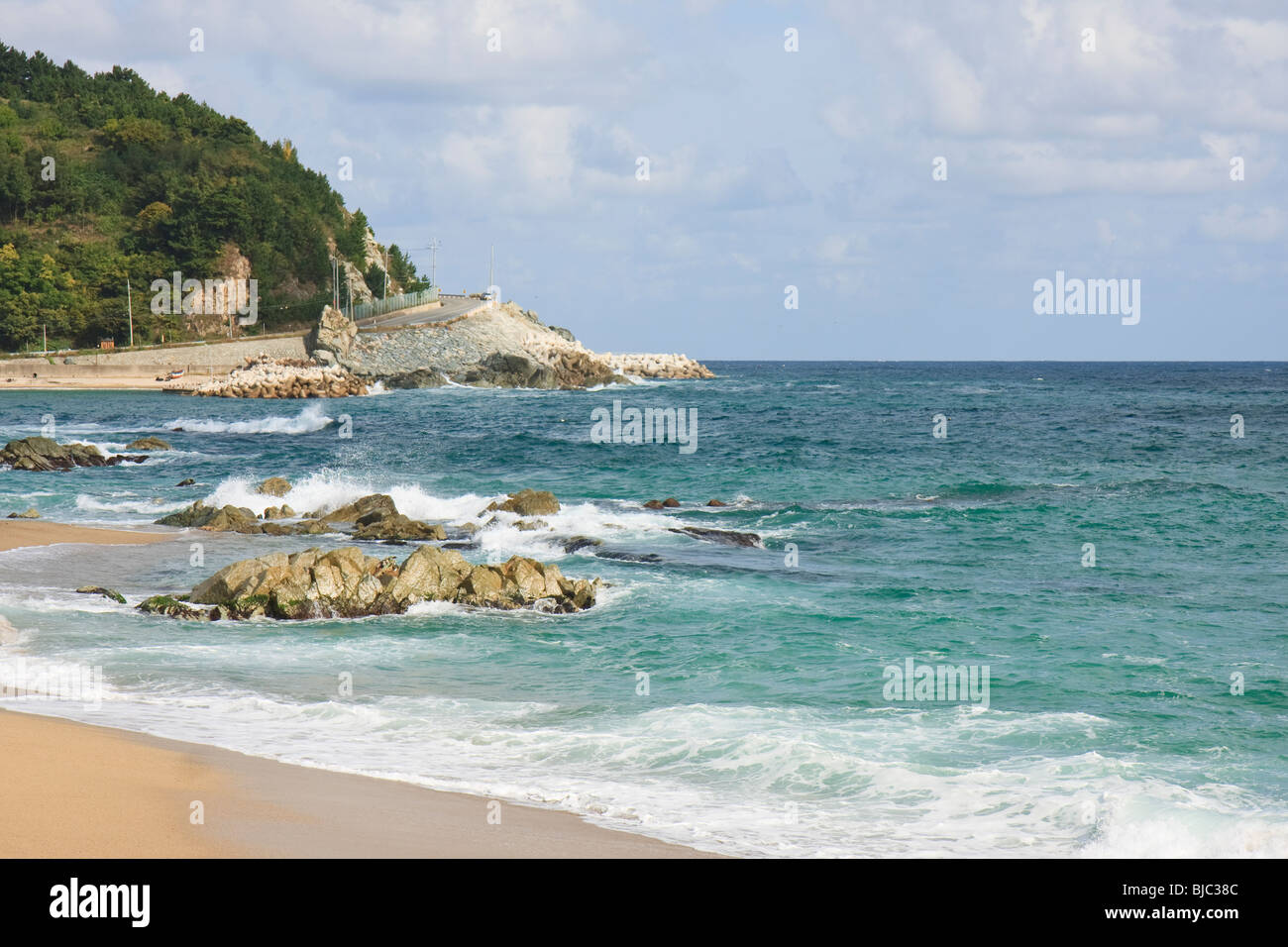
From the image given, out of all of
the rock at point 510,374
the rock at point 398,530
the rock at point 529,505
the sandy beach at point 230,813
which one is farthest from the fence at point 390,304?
the sandy beach at point 230,813

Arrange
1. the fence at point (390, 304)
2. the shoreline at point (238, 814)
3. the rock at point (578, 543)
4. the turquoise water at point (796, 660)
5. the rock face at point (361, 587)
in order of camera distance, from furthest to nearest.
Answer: the fence at point (390, 304) → the rock at point (578, 543) → the rock face at point (361, 587) → the turquoise water at point (796, 660) → the shoreline at point (238, 814)

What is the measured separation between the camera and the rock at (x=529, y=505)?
25.3 meters

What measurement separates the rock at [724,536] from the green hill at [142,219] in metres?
78.6

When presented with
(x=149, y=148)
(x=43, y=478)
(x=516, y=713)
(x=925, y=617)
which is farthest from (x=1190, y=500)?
(x=149, y=148)

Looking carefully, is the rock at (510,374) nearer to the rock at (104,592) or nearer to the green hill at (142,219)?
the green hill at (142,219)

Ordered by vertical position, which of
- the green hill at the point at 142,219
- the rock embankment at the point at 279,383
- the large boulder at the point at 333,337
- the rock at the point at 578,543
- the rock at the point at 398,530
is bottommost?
the rock at the point at 578,543

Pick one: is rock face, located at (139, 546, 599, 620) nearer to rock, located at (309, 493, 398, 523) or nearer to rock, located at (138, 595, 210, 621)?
rock, located at (138, 595, 210, 621)

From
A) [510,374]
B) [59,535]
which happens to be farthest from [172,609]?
[510,374]

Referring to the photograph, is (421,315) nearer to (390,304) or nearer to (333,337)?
(390,304)

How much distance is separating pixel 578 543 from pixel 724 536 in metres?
3.12

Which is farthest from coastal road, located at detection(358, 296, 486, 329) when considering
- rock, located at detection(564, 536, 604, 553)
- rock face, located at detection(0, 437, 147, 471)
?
rock, located at detection(564, 536, 604, 553)

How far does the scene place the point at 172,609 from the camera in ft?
51.3
